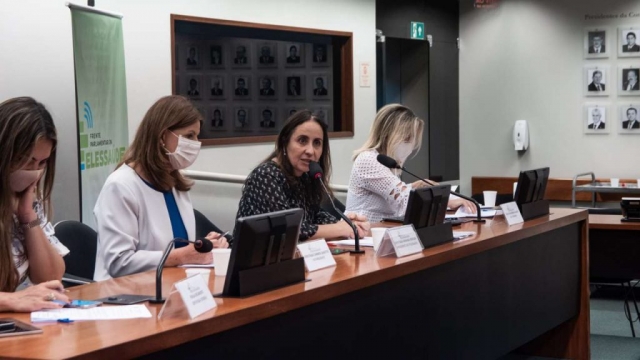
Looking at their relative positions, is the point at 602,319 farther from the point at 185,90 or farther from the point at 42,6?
the point at 42,6

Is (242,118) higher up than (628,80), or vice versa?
(628,80)

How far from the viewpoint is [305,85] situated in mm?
6996

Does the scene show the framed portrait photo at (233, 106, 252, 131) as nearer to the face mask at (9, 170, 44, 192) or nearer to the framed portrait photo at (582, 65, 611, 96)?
the framed portrait photo at (582, 65, 611, 96)

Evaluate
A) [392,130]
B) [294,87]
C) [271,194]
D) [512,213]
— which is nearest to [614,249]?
[512,213]

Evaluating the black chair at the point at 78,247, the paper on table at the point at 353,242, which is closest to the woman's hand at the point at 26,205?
the black chair at the point at 78,247

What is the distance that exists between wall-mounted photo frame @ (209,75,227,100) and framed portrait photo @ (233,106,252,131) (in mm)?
157

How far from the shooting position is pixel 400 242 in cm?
317

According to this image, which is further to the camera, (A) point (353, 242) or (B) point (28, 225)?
(A) point (353, 242)

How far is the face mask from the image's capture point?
245cm

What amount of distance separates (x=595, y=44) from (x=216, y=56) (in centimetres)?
374

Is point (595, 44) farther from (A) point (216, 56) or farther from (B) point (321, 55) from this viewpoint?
(A) point (216, 56)

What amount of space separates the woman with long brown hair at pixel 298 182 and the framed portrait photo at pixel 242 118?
98.6 inches

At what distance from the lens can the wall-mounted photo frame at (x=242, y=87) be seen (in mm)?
6316

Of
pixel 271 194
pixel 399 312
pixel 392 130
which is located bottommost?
pixel 399 312
